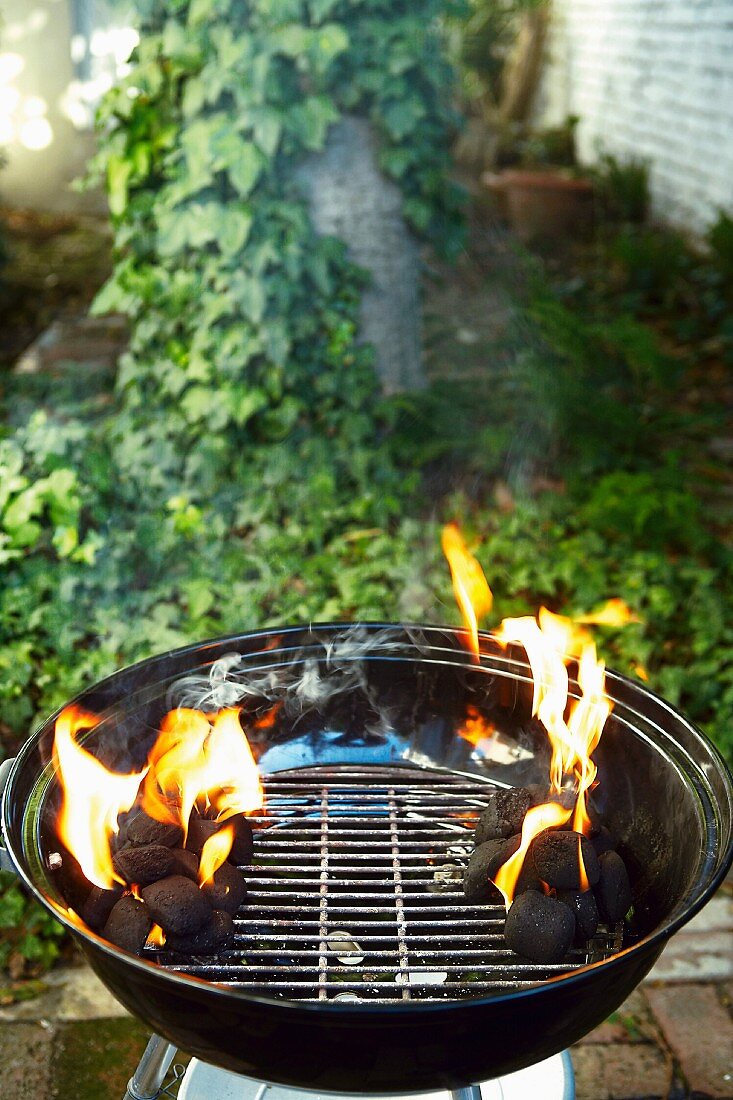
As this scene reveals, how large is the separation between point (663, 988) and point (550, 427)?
8.61ft

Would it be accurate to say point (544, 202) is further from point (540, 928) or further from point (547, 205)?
point (540, 928)

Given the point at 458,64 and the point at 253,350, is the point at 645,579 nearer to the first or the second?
the point at 253,350

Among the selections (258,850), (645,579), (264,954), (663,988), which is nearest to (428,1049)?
(264,954)

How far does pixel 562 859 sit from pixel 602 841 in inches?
6.1

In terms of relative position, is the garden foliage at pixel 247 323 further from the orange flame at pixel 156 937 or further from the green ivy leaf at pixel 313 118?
the orange flame at pixel 156 937

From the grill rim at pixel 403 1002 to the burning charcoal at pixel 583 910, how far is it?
0.08 meters

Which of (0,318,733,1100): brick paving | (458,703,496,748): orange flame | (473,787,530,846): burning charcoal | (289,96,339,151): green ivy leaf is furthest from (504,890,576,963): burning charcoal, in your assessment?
(289,96,339,151): green ivy leaf

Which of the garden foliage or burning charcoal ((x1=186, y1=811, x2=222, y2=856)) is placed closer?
burning charcoal ((x1=186, y1=811, x2=222, y2=856))

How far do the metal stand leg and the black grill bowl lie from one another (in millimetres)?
418

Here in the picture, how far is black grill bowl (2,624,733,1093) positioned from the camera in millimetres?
1254

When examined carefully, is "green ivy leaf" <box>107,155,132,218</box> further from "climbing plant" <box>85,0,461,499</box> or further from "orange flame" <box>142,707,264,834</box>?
"orange flame" <box>142,707,264,834</box>

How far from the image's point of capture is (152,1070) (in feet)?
5.93

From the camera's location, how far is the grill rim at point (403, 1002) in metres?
1.20

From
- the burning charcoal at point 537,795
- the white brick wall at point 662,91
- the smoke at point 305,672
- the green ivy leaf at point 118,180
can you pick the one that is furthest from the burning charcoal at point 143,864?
the white brick wall at point 662,91
